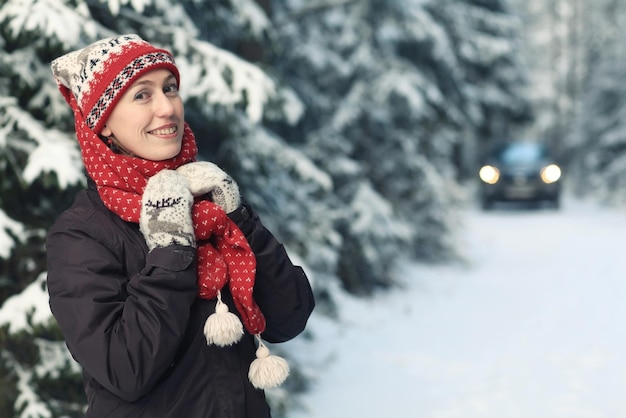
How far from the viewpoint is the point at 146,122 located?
2117 millimetres

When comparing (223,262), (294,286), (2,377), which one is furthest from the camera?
(2,377)

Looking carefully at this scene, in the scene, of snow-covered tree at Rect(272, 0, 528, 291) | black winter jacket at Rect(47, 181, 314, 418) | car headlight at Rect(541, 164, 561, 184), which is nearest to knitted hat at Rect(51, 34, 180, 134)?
black winter jacket at Rect(47, 181, 314, 418)

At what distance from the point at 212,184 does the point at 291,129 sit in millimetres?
6601

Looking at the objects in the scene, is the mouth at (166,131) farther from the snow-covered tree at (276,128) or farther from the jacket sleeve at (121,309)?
the snow-covered tree at (276,128)

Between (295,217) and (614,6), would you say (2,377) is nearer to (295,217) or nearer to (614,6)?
(295,217)

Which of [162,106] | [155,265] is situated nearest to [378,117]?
[162,106]

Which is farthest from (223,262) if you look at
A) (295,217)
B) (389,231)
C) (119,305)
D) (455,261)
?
(455,261)

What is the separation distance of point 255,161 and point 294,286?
345 cm

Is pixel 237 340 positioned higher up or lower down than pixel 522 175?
lower down

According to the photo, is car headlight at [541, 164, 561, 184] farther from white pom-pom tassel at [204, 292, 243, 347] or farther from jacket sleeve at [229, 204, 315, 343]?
white pom-pom tassel at [204, 292, 243, 347]

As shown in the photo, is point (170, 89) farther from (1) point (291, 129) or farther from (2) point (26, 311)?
(1) point (291, 129)

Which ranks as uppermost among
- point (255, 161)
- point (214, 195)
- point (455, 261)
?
point (455, 261)

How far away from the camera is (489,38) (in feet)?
75.5

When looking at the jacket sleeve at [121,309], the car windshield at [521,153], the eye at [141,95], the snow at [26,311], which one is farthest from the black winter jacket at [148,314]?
the car windshield at [521,153]
